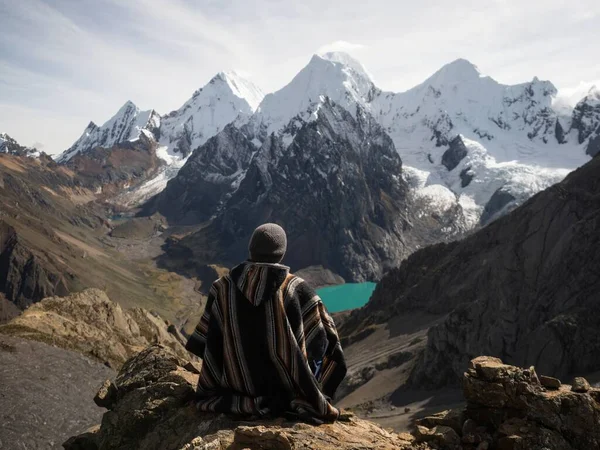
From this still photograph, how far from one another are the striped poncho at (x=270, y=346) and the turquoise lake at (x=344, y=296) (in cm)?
14787

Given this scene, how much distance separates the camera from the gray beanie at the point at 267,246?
7.50 m

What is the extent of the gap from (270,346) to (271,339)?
0.33ft

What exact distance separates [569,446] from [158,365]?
7.04 m

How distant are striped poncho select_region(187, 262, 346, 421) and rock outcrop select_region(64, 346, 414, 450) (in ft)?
1.08

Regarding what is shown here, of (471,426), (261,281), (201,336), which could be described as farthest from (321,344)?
(471,426)

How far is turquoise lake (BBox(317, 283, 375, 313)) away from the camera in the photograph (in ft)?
529

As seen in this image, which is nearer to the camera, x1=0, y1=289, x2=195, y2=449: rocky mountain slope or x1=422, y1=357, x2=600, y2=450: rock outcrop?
x1=422, y1=357, x2=600, y2=450: rock outcrop

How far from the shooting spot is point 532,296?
5412cm

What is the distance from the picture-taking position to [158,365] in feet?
33.2

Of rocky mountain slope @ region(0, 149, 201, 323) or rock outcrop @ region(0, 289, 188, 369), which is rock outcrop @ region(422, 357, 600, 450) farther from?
rocky mountain slope @ region(0, 149, 201, 323)

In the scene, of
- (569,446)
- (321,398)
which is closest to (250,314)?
(321,398)

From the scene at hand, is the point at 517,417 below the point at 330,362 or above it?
below

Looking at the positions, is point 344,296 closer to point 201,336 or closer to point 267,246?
point 201,336

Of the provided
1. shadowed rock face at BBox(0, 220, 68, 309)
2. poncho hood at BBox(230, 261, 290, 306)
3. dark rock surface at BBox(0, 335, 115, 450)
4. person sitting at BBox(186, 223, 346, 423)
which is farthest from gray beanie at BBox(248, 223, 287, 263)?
shadowed rock face at BBox(0, 220, 68, 309)
